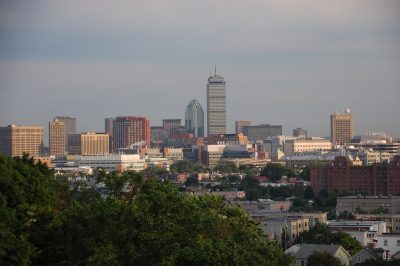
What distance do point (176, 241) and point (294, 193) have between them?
71031 millimetres

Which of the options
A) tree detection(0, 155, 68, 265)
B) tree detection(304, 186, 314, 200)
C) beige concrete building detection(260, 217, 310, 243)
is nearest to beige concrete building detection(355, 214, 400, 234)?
beige concrete building detection(260, 217, 310, 243)

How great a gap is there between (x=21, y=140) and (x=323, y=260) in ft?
483

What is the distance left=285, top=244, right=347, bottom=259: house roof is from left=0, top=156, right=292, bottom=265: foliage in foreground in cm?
1683

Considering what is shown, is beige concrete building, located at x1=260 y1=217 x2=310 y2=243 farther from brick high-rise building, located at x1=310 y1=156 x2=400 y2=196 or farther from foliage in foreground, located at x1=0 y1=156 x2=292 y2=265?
brick high-rise building, located at x1=310 y1=156 x2=400 y2=196

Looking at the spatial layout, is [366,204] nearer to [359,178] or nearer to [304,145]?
[359,178]

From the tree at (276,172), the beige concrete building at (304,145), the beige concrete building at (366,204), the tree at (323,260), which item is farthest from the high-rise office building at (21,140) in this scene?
the tree at (323,260)

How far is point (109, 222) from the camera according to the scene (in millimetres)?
25328

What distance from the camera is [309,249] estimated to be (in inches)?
1768

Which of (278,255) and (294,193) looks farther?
(294,193)

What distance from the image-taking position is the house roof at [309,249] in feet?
144

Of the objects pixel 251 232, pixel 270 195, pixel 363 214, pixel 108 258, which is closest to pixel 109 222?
pixel 108 258

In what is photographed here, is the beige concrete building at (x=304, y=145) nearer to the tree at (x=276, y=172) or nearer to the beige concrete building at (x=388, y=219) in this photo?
the tree at (x=276, y=172)

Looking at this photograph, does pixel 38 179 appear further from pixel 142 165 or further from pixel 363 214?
pixel 142 165

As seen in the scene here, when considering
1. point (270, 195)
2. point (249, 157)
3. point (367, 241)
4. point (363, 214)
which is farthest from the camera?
point (249, 157)
